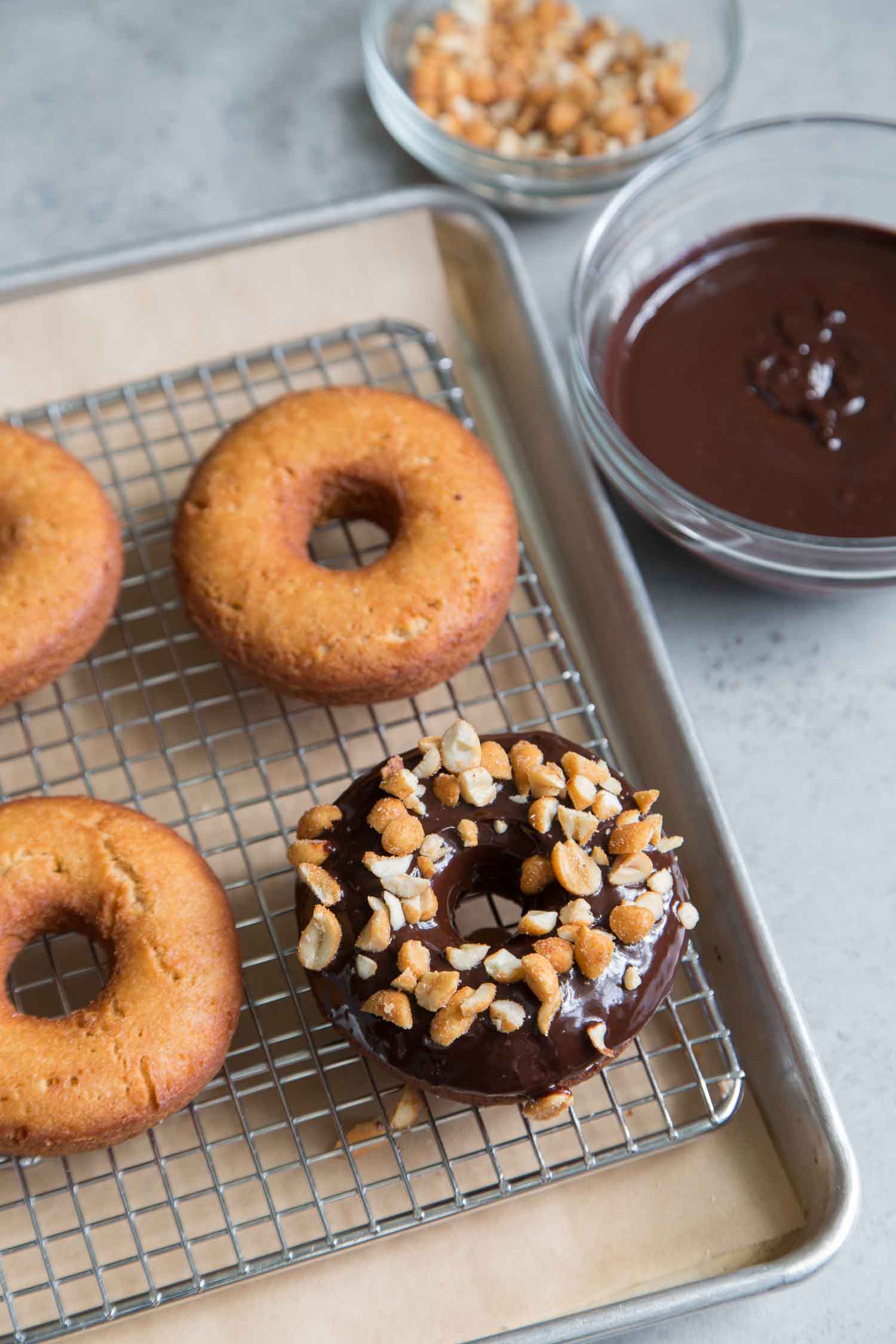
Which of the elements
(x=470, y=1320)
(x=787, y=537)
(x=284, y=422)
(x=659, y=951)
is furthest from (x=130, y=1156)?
(x=787, y=537)

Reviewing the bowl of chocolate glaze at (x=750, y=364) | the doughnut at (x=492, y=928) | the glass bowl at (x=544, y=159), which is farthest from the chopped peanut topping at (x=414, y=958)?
the glass bowl at (x=544, y=159)

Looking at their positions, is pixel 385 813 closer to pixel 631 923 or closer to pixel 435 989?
pixel 435 989

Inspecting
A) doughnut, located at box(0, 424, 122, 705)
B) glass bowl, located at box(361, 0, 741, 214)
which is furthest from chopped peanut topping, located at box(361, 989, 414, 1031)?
→ glass bowl, located at box(361, 0, 741, 214)

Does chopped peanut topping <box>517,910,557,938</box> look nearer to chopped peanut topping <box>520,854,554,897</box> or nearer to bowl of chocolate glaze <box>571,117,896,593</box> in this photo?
chopped peanut topping <box>520,854,554,897</box>

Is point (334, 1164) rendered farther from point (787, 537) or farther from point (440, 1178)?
point (787, 537)

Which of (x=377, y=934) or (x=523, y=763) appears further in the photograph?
(x=523, y=763)

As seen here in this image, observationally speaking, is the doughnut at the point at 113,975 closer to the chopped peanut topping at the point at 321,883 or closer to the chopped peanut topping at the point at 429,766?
the chopped peanut topping at the point at 321,883

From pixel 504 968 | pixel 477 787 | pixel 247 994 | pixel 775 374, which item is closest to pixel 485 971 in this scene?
pixel 504 968

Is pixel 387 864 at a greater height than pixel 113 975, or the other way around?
pixel 387 864
